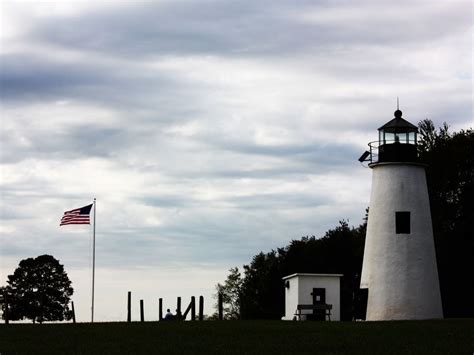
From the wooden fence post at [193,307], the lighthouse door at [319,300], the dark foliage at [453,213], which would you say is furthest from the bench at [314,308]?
the dark foliage at [453,213]

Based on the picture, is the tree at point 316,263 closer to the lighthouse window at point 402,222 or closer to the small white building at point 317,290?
the small white building at point 317,290

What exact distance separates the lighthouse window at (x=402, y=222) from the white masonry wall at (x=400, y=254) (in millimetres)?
218

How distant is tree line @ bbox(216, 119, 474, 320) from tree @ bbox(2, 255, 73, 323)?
23.9 metres

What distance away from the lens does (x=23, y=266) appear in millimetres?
95875

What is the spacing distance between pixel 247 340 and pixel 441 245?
34.8 meters

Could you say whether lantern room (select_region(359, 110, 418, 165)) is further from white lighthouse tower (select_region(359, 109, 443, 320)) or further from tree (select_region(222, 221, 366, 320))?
tree (select_region(222, 221, 366, 320))

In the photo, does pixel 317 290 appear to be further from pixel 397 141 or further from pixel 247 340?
pixel 247 340

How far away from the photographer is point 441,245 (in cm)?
6131

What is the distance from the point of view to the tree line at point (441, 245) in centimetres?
6091

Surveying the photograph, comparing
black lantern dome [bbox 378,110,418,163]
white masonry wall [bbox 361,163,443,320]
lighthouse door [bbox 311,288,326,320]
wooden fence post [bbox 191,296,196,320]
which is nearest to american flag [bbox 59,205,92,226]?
wooden fence post [bbox 191,296,196,320]

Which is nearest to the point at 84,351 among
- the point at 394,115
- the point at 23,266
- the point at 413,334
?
the point at 413,334

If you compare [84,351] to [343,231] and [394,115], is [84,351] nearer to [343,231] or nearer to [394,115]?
[394,115]

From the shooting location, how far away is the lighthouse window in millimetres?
49844

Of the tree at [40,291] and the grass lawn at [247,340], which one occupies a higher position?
the tree at [40,291]
